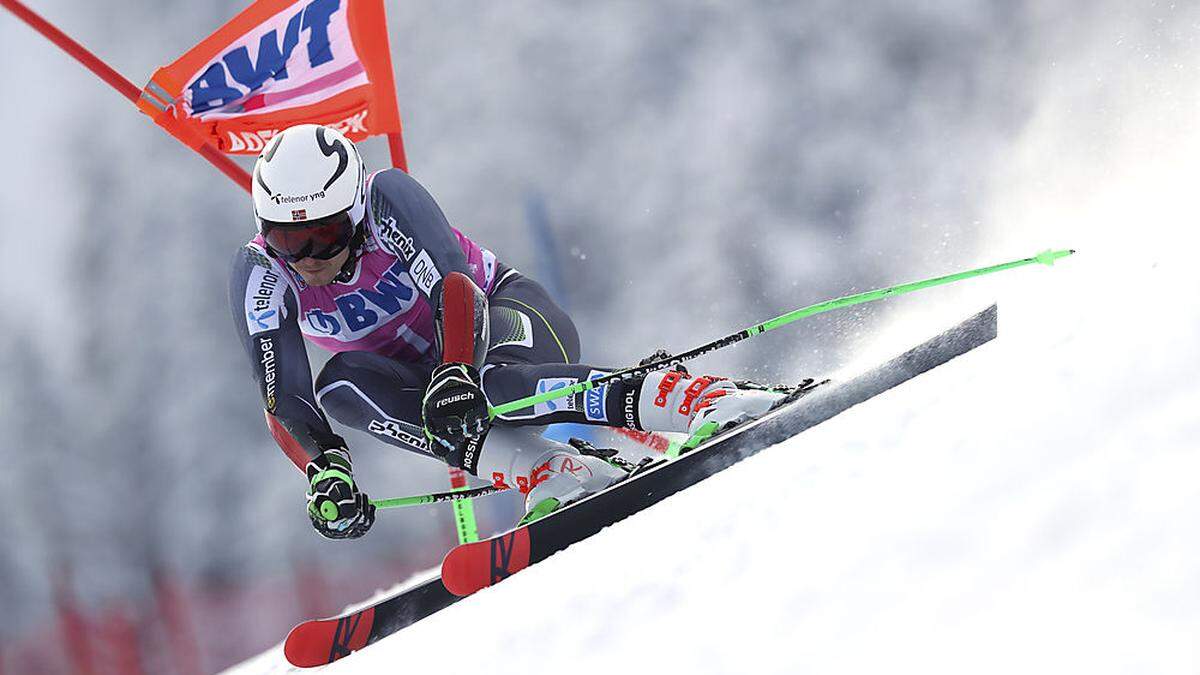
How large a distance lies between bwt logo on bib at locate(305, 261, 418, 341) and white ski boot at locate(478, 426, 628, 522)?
53cm

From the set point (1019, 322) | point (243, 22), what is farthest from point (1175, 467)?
point (243, 22)

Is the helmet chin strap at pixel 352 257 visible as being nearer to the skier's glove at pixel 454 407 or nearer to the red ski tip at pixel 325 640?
the skier's glove at pixel 454 407

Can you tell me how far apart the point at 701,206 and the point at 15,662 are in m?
5.76

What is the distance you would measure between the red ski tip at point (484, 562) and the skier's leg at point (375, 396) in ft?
2.66

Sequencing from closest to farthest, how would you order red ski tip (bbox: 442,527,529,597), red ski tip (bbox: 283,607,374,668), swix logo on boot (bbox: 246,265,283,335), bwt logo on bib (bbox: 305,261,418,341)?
1. red ski tip (bbox: 442,527,529,597)
2. red ski tip (bbox: 283,607,374,668)
3. swix logo on boot (bbox: 246,265,283,335)
4. bwt logo on bib (bbox: 305,261,418,341)

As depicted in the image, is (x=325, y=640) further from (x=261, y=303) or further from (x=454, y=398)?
(x=261, y=303)

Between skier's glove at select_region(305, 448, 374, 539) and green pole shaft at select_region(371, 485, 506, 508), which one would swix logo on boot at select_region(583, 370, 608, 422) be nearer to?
green pole shaft at select_region(371, 485, 506, 508)

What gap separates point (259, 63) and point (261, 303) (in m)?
2.33

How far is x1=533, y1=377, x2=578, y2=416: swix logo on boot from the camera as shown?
364cm

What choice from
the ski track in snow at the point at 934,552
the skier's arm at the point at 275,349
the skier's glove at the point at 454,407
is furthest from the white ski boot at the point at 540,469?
the ski track in snow at the point at 934,552

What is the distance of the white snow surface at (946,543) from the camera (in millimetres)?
1376

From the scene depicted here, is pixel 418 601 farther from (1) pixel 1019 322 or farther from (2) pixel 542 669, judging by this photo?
(1) pixel 1019 322

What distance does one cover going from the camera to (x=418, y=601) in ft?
10.6

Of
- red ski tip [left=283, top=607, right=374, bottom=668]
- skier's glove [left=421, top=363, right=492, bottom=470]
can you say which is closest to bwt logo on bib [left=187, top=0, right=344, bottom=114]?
skier's glove [left=421, top=363, right=492, bottom=470]
